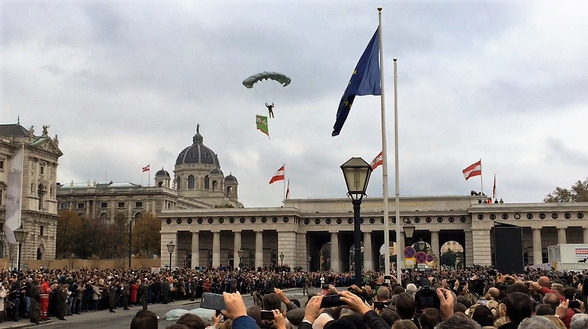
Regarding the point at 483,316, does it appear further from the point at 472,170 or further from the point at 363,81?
the point at 472,170

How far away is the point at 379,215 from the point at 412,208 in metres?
3.97

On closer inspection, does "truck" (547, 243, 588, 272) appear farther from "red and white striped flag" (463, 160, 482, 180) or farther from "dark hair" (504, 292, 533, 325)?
"dark hair" (504, 292, 533, 325)

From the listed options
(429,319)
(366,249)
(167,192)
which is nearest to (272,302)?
(429,319)

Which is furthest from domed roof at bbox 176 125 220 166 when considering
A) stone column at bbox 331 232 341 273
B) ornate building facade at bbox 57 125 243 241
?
stone column at bbox 331 232 341 273

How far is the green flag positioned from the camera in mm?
63188

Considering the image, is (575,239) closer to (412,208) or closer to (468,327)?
(412,208)

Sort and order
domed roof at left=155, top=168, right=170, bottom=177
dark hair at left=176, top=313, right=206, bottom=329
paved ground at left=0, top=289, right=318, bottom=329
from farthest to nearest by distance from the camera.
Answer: domed roof at left=155, top=168, right=170, bottom=177 < paved ground at left=0, top=289, right=318, bottom=329 < dark hair at left=176, top=313, right=206, bottom=329

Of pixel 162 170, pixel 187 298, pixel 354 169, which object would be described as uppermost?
pixel 162 170

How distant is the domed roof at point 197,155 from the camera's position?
159 m

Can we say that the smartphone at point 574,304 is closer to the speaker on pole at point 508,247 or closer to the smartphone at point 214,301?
the smartphone at point 214,301

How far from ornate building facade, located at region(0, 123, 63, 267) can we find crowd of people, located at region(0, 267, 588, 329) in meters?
38.3

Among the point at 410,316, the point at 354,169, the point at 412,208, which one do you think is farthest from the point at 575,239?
the point at 410,316

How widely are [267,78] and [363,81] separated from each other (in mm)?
32393

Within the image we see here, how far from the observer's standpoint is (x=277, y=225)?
79.2 meters
